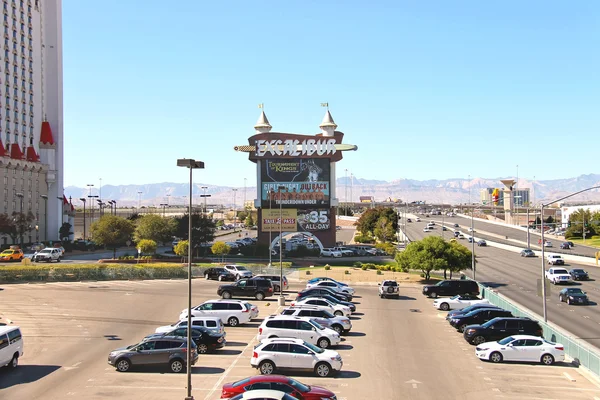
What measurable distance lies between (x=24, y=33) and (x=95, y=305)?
7999 cm

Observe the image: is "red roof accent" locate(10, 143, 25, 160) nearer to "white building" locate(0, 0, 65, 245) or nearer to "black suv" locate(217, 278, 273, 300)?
"white building" locate(0, 0, 65, 245)

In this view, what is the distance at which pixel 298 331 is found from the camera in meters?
28.5

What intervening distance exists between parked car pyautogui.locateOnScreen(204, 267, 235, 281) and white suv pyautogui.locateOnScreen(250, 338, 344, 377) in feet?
116

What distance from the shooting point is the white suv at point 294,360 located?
78.5ft

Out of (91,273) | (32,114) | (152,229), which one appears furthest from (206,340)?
(32,114)

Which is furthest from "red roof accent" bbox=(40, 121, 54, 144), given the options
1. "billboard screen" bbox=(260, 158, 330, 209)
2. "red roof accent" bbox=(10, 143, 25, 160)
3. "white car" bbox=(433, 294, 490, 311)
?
"white car" bbox=(433, 294, 490, 311)

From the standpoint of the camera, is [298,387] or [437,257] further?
[437,257]

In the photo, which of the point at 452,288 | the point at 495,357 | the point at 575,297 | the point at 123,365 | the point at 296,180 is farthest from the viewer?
the point at 296,180

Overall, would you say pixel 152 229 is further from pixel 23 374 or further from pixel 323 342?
pixel 23 374

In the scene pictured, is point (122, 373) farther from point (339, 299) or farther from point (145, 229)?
point (145, 229)

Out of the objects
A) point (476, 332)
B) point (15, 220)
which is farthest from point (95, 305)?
point (15, 220)

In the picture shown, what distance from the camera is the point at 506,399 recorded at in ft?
70.3

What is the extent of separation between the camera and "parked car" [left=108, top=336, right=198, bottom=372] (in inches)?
960

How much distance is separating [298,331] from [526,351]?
1013cm
